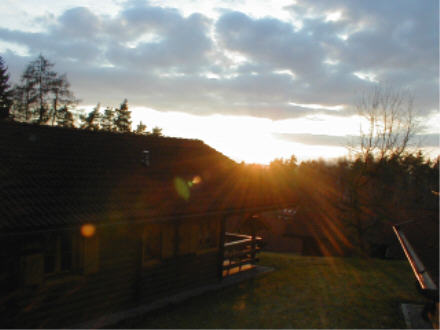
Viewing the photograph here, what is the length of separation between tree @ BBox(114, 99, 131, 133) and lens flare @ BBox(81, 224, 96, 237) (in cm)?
4310

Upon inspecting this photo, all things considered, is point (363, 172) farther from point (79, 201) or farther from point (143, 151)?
point (79, 201)

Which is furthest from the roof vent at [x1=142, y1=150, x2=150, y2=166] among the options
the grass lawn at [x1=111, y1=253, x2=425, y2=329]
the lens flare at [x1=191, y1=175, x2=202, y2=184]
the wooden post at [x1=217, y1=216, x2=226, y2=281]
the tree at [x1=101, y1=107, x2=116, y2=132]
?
the tree at [x1=101, y1=107, x2=116, y2=132]

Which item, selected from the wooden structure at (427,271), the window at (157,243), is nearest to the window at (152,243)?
the window at (157,243)

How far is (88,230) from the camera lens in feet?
25.9

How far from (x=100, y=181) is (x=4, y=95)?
108 feet

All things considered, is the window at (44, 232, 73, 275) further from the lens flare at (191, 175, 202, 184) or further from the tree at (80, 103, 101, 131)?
the tree at (80, 103, 101, 131)

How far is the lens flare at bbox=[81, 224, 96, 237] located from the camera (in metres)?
7.59

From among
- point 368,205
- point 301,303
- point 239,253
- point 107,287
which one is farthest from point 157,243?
point 368,205

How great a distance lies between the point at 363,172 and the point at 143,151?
12.1 metres

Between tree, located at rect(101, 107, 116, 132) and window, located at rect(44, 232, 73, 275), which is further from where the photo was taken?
tree, located at rect(101, 107, 116, 132)

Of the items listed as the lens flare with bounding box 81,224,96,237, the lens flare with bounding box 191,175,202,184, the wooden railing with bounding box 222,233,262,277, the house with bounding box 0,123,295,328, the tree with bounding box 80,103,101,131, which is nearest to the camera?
the house with bounding box 0,123,295,328

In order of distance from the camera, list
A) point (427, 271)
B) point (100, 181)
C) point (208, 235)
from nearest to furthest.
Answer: point (427, 271) < point (100, 181) < point (208, 235)

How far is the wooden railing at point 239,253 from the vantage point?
13.3 metres

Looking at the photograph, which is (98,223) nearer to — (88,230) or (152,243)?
(88,230)
